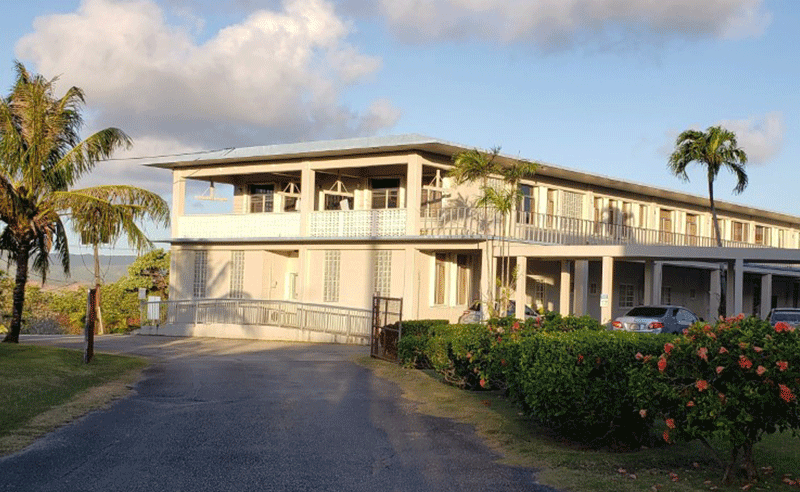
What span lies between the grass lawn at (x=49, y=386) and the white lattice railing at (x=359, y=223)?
1063 centimetres

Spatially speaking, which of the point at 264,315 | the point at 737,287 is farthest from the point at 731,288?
the point at 264,315

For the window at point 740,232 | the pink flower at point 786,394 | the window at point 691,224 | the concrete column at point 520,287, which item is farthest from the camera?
the window at point 740,232

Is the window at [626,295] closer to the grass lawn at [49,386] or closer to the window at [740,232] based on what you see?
the window at [740,232]

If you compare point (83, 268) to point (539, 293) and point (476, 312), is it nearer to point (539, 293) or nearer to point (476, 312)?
point (539, 293)

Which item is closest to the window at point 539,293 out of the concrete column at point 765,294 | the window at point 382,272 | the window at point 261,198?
the window at point 382,272

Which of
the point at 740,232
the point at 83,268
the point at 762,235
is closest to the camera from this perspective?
the point at 740,232

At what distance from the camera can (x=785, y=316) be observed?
1022 inches

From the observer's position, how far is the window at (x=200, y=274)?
3538 centimetres

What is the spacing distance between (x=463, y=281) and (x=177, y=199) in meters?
11.9

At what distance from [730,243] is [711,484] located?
3707 centimetres

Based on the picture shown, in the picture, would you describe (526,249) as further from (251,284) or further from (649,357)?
(649,357)

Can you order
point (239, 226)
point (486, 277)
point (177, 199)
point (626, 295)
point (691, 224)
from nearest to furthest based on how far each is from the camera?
point (486, 277) < point (239, 226) < point (177, 199) < point (626, 295) < point (691, 224)

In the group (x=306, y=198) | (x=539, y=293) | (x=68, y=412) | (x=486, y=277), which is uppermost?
→ (x=306, y=198)

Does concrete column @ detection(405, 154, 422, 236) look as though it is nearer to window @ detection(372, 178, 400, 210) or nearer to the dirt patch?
window @ detection(372, 178, 400, 210)
